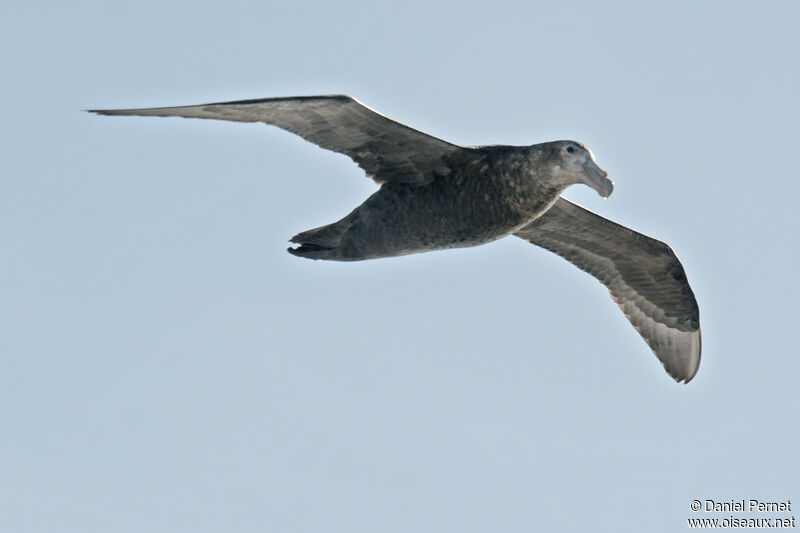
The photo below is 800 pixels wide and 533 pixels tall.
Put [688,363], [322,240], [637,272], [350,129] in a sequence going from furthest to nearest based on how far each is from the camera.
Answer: [688,363] < [637,272] < [322,240] < [350,129]

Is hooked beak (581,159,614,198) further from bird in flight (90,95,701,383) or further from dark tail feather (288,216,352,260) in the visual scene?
dark tail feather (288,216,352,260)

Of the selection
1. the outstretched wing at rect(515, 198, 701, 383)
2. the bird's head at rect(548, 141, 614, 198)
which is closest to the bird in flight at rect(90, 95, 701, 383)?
the bird's head at rect(548, 141, 614, 198)

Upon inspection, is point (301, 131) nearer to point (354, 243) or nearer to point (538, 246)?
point (354, 243)

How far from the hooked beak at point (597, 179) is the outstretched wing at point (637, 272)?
2426mm

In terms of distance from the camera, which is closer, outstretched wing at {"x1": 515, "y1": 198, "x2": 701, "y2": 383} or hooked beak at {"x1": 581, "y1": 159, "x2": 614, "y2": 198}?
hooked beak at {"x1": 581, "y1": 159, "x2": 614, "y2": 198}

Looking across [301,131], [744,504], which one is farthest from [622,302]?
[301,131]

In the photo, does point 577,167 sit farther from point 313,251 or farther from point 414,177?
point 313,251

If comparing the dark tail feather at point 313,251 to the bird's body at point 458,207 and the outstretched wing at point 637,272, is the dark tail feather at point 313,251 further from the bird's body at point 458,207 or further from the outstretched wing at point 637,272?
the outstretched wing at point 637,272

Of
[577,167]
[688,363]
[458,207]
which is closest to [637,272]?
[688,363]

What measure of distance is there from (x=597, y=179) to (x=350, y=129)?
286 cm

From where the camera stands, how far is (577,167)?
14445mm

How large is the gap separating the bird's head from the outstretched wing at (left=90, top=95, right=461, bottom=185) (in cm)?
115

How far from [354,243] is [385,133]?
1.35m

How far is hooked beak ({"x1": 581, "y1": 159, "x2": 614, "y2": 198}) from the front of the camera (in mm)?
14469
